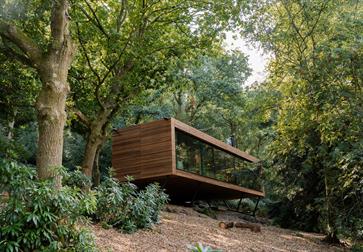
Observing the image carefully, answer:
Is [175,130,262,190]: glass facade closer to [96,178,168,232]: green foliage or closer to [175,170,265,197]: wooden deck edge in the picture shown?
[175,170,265,197]: wooden deck edge

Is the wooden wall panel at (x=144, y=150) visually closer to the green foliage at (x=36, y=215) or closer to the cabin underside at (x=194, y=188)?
the cabin underside at (x=194, y=188)

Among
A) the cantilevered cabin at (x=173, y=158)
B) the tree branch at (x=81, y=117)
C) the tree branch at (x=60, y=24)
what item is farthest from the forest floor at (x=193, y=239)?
the tree branch at (x=60, y=24)

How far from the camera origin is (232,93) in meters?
18.6

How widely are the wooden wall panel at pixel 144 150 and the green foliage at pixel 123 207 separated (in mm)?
3437

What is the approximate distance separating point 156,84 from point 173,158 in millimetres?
2516

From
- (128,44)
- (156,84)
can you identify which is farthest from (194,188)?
(128,44)

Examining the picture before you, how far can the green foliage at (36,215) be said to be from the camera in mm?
4816

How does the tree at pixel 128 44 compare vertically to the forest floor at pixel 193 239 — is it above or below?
above

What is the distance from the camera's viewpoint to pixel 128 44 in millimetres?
8844

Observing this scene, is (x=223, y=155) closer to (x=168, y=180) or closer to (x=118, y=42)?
(x=168, y=180)

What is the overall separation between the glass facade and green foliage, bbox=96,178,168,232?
3921 mm

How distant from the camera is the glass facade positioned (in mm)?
Result: 12961

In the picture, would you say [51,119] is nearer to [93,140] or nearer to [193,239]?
[93,140]

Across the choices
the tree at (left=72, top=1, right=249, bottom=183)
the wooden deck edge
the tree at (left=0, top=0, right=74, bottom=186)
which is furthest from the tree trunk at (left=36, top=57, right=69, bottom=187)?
the wooden deck edge
